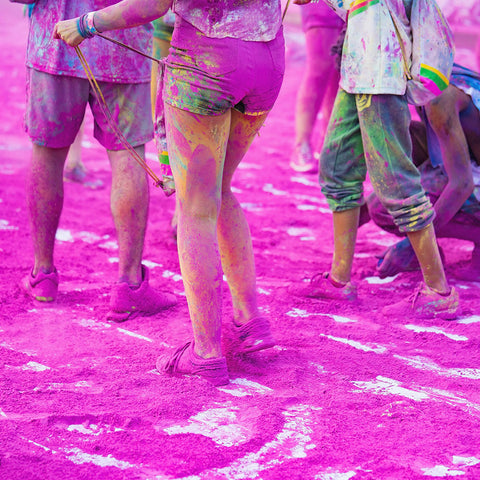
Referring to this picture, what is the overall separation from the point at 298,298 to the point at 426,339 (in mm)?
678

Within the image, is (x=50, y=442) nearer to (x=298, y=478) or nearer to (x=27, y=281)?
(x=298, y=478)

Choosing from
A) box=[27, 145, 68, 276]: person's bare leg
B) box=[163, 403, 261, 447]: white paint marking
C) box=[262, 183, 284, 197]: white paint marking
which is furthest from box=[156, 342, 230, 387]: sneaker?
box=[262, 183, 284, 197]: white paint marking

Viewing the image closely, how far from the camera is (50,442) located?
7.67ft

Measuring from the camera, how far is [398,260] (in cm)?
392

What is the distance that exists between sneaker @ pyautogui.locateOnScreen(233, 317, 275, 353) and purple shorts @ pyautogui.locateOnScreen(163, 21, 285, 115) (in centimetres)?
83

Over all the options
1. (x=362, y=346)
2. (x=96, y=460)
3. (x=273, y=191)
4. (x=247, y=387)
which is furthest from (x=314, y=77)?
(x=96, y=460)

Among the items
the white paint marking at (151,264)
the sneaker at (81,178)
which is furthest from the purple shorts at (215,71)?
the sneaker at (81,178)

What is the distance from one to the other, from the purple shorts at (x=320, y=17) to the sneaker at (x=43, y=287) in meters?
3.41

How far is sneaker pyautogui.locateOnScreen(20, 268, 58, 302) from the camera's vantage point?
3496mm

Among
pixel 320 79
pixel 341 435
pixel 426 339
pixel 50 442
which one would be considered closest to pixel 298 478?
pixel 341 435

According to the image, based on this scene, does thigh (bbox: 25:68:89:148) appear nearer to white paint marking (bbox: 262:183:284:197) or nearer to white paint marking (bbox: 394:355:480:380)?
white paint marking (bbox: 394:355:480:380)

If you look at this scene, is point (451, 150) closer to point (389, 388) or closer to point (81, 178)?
point (389, 388)

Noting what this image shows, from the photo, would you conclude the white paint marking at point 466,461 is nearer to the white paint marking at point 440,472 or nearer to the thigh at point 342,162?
the white paint marking at point 440,472

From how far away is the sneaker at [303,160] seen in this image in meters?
6.09
